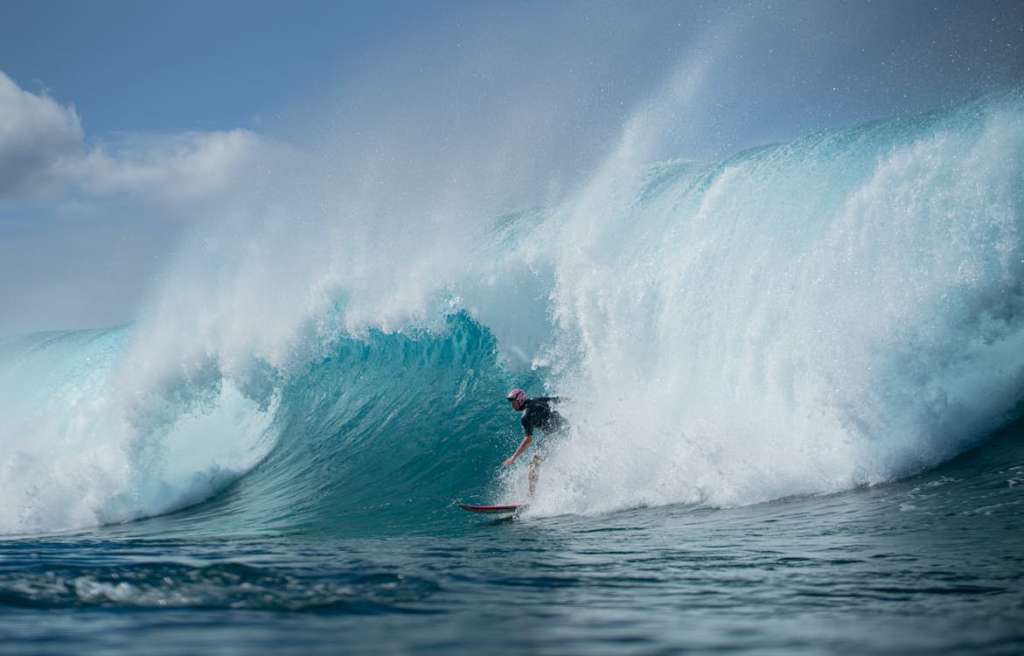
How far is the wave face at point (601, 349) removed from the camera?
8.66m

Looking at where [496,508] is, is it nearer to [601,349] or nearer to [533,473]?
[533,473]

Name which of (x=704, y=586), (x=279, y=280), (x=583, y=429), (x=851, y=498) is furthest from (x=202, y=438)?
(x=704, y=586)

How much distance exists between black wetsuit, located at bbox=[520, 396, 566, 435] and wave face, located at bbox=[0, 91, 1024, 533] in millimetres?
209

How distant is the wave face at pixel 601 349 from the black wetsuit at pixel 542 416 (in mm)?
209

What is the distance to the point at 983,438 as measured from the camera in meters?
8.30

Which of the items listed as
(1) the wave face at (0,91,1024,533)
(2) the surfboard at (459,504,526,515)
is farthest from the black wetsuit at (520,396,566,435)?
(2) the surfboard at (459,504,526,515)

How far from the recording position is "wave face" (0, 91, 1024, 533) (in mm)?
8664

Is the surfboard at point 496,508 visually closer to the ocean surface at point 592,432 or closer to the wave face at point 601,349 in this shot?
the ocean surface at point 592,432

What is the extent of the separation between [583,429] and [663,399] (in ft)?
3.12

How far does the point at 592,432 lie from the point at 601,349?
48.3 inches

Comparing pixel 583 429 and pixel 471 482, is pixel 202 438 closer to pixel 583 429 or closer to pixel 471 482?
pixel 471 482

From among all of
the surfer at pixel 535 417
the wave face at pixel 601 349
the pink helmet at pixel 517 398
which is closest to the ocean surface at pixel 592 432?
the wave face at pixel 601 349

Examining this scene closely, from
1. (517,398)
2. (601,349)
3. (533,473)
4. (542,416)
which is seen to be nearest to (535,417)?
(542,416)

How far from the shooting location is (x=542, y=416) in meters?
9.45
